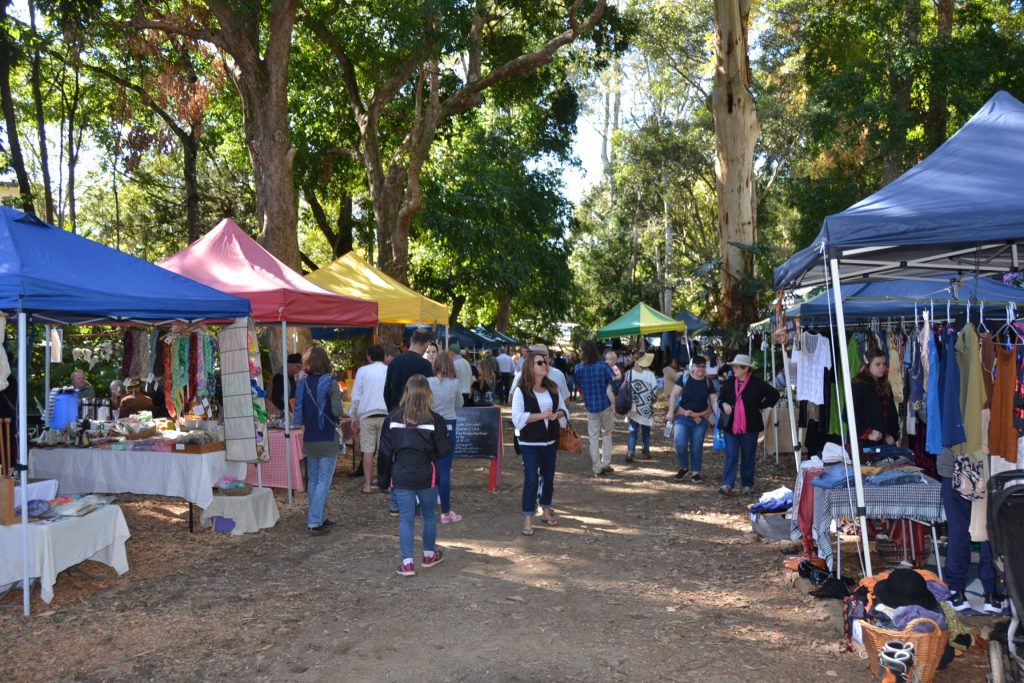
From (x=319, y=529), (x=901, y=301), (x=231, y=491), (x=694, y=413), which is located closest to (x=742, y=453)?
(x=694, y=413)

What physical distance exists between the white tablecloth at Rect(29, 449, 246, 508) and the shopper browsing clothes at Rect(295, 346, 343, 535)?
2.92 feet

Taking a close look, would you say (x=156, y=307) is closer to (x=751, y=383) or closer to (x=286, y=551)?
(x=286, y=551)

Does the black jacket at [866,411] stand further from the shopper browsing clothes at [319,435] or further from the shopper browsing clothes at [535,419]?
the shopper browsing clothes at [319,435]

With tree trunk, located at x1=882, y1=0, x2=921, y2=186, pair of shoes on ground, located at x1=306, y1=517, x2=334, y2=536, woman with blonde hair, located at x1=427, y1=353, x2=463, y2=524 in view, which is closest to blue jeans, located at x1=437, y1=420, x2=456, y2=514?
woman with blonde hair, located at x1=427, y1=353, x2=463, y2=524

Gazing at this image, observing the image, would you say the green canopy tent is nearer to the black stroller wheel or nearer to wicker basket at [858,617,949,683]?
wicker basket at [858,617,949,683]

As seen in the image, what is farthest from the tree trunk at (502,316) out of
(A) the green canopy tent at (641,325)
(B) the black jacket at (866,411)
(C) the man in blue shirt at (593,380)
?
(B) the black jacket at (866,411)

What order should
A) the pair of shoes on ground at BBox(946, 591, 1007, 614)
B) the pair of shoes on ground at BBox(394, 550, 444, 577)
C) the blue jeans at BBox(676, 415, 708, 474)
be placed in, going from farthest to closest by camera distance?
the blue jeans at BBox(676, 415, 708, 474) → the pair of shoes on ground at BBox(394, 550, 444, 577) → the pair of shoes on ground at BBox(946, 591, 1007, 614)

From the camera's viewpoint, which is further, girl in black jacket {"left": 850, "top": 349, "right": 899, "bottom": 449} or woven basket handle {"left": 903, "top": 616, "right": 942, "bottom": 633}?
girl in black jacket {"left": 850, "top": 349, "right": 899, "bottom": 449}

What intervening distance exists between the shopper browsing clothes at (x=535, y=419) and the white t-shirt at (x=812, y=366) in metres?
2.16

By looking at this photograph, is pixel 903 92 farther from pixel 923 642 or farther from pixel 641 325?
pixel 923 642

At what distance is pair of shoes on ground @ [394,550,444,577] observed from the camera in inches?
275

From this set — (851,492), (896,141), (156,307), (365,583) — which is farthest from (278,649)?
(896,141)

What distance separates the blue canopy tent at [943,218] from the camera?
5125mm

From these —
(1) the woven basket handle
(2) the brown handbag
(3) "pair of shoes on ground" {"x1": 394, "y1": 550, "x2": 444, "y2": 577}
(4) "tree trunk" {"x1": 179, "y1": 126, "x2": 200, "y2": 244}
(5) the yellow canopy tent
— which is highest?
(4) "tree trunk" {"x1": 179, "y1": 126, "x2": 200, "y2": 244}
